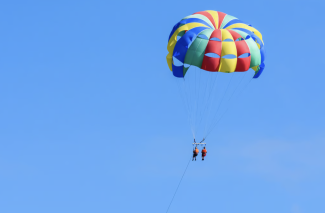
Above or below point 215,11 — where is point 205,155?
below

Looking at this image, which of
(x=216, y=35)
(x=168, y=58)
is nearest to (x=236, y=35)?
(x=216, y=35)

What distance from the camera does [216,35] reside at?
54531mm

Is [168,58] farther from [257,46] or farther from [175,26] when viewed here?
[257,46]

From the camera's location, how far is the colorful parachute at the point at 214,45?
179 ft

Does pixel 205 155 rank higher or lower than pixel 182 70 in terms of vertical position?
lower

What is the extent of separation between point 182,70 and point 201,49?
229 centimetres

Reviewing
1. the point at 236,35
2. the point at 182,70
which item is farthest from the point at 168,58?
the point at 236,35

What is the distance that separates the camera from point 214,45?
54438mm

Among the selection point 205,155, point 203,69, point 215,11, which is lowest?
point 205,155

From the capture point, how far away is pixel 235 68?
5522 cm

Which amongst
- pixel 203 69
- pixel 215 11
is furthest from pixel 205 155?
pixel 215 11

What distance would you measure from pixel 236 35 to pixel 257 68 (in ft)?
9.73

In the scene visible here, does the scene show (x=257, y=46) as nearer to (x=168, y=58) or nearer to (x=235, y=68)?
(x=235, y=68)

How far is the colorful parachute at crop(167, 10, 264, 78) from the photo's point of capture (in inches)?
2147
